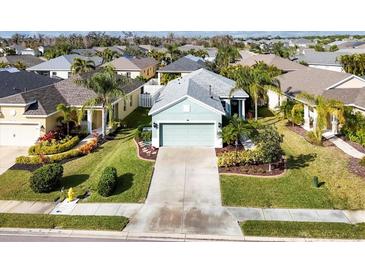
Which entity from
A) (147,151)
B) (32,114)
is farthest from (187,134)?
(32,114)

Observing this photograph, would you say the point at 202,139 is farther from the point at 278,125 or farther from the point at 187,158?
the point at 278,125

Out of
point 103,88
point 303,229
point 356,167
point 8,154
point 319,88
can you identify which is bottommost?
point 303,229

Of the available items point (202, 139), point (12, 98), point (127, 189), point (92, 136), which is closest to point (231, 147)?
point (202, 139)

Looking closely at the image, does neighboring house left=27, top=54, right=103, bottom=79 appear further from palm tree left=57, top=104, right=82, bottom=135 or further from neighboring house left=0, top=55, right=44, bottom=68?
palm tree left=57, top=104, right=82, bottom=135

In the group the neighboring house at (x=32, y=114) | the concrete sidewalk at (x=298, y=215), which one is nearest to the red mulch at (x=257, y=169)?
the concrete sidewalk at (x=298, y=215)

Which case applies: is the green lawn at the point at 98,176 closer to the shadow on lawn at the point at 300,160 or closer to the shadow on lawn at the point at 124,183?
the shadow on lawn at the point at 124,183

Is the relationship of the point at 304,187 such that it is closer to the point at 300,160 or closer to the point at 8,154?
the point at 300,160

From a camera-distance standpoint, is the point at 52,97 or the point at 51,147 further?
the point at 52,97

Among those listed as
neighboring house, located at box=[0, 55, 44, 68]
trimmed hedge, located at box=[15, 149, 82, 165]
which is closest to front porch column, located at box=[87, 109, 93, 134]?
trimmed hedge, located at box=[15, 149, 82, 165]
